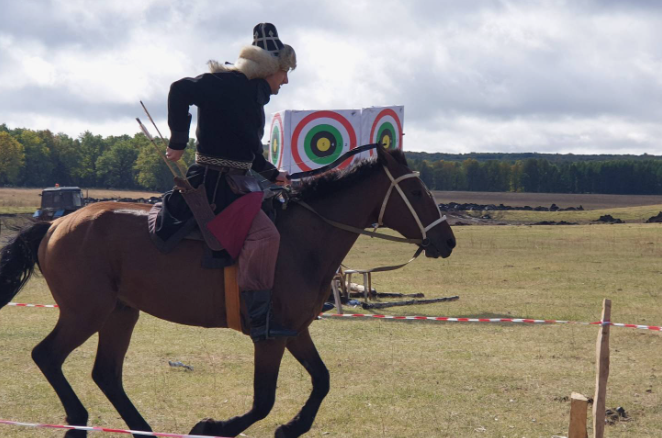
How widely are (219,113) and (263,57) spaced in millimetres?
632

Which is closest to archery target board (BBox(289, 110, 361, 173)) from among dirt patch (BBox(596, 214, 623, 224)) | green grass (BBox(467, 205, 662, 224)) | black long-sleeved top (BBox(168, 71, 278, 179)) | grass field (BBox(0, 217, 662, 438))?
grass field (BBox(0, 217, 662, 438))

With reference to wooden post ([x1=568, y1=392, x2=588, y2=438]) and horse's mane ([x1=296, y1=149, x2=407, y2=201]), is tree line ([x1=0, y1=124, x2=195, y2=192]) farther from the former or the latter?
wooden post ([x1=568, y1=392, x2=588, y2=438])

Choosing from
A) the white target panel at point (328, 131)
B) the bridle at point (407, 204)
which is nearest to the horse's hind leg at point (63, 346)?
the bridle at point (407, 204)

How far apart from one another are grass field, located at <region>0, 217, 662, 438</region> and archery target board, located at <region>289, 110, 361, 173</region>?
12.9 ft

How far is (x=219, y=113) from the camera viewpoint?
6.32m

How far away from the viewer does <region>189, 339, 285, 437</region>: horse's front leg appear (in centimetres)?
618

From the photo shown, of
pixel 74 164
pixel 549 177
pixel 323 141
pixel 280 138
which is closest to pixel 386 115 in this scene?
pixel 323 141

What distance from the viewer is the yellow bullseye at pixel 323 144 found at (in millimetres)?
16844

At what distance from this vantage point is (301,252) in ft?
21.0

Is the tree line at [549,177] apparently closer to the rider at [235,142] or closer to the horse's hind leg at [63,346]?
the rider at [235,142]

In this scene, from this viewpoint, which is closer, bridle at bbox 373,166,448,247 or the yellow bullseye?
bridle at bbox 373,166,448,247

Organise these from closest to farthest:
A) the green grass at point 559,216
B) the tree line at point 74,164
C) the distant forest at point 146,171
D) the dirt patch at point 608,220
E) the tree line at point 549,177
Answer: the dirt patch at point 608,220 < the green grass at point 559,216 < the tree line at point 74,164 < the distant forest at point 146,171 < the tree line at point 549,177

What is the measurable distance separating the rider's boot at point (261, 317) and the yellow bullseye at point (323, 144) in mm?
10933

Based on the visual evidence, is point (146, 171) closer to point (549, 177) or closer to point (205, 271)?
point (549, 177)
